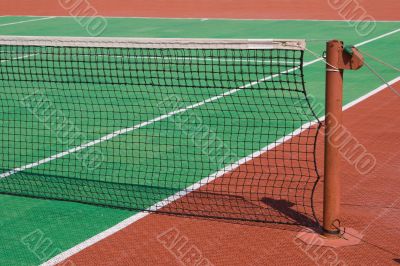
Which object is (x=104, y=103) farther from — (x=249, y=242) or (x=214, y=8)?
(x=214, y=8)

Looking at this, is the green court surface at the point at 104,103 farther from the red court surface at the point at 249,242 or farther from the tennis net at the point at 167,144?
the red court surface at the point at 249,242

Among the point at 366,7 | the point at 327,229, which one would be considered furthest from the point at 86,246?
the point at 366,7

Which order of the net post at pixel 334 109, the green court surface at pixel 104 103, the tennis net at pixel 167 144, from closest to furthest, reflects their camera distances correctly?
the net post at pixel 334 109, the green court surface at pixel 104 103, the tennis net at pixel 167 144

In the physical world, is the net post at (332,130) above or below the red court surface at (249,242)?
above

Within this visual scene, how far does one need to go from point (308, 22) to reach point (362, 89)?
11.6 meters

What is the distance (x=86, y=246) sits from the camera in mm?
7891

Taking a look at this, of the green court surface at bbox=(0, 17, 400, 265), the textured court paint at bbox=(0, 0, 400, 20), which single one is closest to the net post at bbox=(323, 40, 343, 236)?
the green court surface at bbox=(0, 17, 400, 265)

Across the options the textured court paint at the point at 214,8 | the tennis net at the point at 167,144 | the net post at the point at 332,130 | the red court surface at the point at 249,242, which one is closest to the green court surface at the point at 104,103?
the tennis net at the point at 167,144

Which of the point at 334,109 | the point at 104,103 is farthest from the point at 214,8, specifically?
the point at 334,109

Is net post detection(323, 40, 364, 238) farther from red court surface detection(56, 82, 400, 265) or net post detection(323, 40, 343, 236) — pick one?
red court surface detection(56, 82, 400, 265)

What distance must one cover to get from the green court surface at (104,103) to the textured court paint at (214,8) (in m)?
1.83

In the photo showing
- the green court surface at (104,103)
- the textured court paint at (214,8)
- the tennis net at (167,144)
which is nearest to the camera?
the green court surface at (104,103)

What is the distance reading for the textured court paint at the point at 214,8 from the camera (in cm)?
2834

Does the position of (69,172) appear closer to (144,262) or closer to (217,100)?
(144,262)
